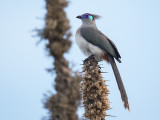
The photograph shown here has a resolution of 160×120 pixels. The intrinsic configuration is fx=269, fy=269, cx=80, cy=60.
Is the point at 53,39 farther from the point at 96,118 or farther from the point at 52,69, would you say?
the point at 96,118

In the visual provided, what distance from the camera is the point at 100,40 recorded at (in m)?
7.04

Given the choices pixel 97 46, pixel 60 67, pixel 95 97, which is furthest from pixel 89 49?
pixel 60 67

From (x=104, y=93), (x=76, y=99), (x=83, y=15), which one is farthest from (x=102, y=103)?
(x=83, y=15)

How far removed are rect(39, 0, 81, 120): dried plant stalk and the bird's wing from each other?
5.29m

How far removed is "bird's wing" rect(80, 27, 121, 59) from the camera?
22.3ft

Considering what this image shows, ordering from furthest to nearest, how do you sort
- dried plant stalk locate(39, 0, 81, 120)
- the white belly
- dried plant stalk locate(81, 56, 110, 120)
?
the white belly → dried plant stalk locate(81, 56, 110, 120) → dried plant stalk locate(39, 0, 81, 120)

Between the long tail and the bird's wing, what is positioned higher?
the bird's wing

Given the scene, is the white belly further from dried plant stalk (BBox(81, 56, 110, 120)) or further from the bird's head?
dried plant stalk (BBox(81, 56, 110, 120))

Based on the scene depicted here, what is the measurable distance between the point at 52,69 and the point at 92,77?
1.67 metres

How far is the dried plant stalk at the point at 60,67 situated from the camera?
56.1 inches

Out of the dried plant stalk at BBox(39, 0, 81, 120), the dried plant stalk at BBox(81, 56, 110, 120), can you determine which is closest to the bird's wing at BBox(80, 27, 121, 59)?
the dried plant stalk at BBox(81, 56, 110, 120)

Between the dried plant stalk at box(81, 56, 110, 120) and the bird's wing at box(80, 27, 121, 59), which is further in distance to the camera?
the bird's wing at box(80, 27, 121, 59)

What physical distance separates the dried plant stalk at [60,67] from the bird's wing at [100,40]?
17.4 ft

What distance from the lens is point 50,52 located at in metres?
1.49
